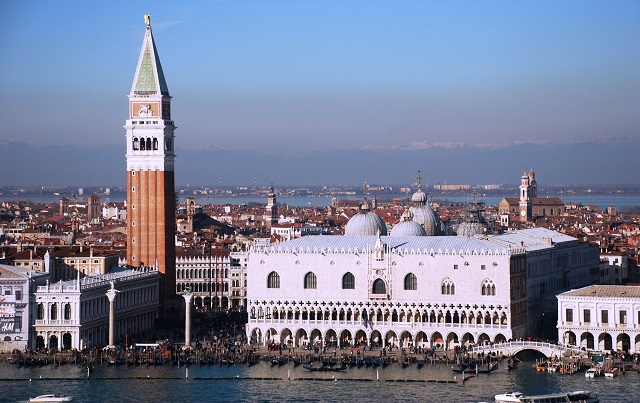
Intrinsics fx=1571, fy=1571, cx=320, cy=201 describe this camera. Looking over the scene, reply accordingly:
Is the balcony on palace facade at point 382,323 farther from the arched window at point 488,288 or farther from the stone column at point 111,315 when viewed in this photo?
the stone column at point 111,315

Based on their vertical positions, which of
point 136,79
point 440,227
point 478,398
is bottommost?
point 478,398

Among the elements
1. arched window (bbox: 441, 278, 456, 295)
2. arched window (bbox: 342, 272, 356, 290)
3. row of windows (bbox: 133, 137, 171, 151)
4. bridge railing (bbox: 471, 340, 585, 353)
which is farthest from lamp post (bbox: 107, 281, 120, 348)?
bridge railing (bbox: 471, 340, 585, 353)

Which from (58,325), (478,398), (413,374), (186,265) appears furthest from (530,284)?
(186,265)

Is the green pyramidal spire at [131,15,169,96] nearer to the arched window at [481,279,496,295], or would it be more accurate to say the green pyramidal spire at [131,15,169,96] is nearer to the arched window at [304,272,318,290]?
the arched window at [304,272,318,290]

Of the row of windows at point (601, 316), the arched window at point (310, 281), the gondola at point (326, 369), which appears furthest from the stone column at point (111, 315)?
the row of windows at point (601, 316)

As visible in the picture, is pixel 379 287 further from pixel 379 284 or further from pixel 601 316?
pixel 601 316

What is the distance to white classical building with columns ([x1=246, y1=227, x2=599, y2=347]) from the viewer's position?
Result: 49.1 m

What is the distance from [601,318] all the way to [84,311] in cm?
1600

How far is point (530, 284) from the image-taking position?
5169cm

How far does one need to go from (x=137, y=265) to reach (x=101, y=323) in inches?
294

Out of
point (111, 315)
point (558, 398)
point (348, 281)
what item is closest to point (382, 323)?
point (348, 281)

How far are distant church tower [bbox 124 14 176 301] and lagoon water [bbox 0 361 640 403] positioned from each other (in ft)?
37.3

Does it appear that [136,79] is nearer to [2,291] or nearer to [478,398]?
[2,291]

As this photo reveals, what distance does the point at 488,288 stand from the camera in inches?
1935
